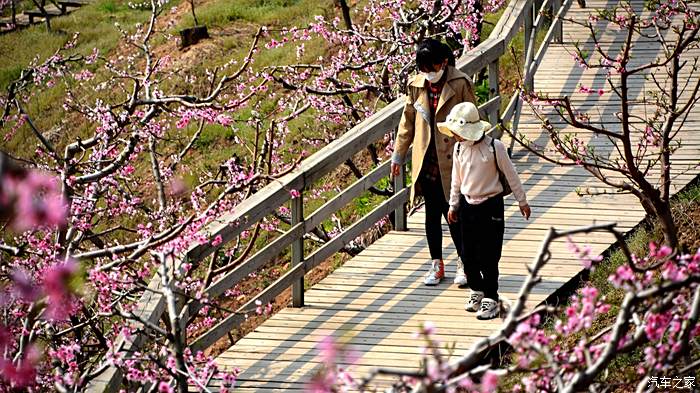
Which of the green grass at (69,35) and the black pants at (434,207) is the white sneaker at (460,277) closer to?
the black pants at (434,207)

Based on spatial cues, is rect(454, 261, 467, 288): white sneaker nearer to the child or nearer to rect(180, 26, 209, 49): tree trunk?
the child

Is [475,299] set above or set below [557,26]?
below

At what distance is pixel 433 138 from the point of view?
894 centimetres

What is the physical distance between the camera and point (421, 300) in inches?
352

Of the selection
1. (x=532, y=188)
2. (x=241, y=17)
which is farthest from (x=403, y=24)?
(x=241, y=17)

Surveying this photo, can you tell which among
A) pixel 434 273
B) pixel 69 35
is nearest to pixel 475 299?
pixel 434 273

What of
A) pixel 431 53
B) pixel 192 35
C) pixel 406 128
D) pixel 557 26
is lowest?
pixel 192 35

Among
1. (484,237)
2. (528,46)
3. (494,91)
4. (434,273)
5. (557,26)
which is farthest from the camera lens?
(557,26)

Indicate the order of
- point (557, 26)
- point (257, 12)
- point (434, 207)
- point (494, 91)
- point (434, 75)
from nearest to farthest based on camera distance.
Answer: point (434, 75), point (434, 207), point (494, 91), point (557, 26), point (257, 12)

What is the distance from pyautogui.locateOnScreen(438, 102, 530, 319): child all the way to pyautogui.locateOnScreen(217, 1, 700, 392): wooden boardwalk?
32 cm

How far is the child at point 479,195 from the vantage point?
812 cm

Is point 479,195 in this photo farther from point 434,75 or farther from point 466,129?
point 434,75

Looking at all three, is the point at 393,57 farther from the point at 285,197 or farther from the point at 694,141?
the point at 285,197

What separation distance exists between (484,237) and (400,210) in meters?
1.86
